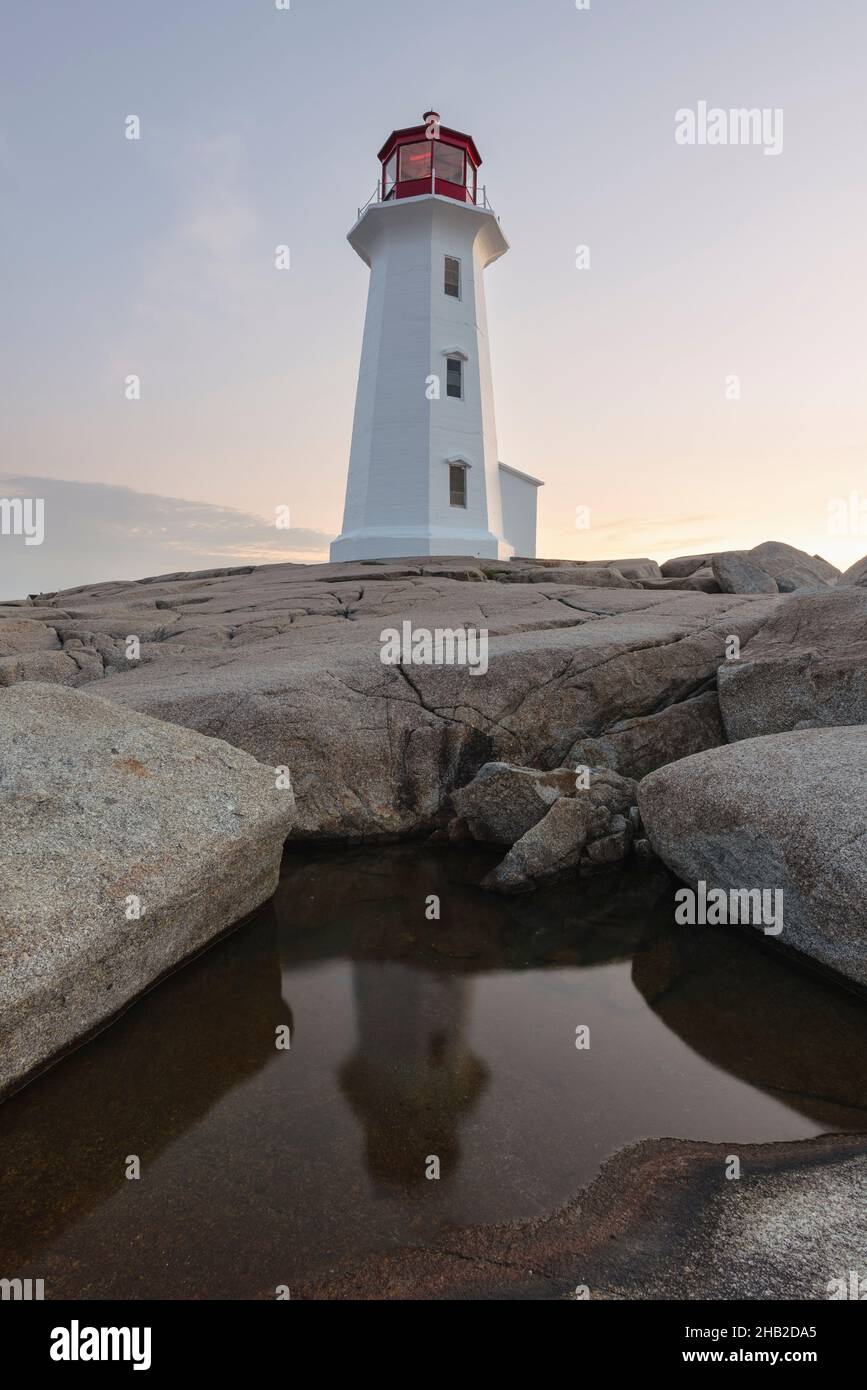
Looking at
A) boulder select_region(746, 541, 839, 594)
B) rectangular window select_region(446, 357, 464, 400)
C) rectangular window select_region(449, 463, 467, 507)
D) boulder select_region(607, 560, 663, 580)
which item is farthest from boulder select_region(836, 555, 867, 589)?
rectangular window select_region(446, 357, 464, 400)

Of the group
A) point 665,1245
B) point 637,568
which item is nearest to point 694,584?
point 637,568

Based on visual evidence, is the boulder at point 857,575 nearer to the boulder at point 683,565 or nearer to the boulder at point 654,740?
the boulder at point 654,740

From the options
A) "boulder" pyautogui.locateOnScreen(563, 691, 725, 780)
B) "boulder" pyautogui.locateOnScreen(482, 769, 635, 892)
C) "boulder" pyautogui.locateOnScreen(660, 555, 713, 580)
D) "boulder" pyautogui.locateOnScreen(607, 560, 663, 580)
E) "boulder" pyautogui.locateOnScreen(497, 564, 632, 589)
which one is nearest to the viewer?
"boulder" pyautogui.locateOnScreen(482, 769, 635, 892)

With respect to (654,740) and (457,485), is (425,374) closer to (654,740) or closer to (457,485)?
(457,485)

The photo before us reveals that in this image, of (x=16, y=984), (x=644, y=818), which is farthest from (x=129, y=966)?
(x=644, y=818)

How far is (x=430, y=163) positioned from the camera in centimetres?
2888

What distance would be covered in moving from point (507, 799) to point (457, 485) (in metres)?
21.3

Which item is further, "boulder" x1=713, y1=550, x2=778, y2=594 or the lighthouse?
the lighthouse

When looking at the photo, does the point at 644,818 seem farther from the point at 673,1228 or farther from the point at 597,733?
the point at 673,1228

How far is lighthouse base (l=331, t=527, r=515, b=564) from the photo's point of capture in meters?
26.4

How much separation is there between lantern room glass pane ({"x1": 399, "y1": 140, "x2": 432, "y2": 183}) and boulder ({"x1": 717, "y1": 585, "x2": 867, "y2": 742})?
2771 centimetres

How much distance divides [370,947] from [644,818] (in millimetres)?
2910

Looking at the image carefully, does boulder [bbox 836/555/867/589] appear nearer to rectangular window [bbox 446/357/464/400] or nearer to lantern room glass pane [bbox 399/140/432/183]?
rectangular window [bbox 446/357/464/400]
